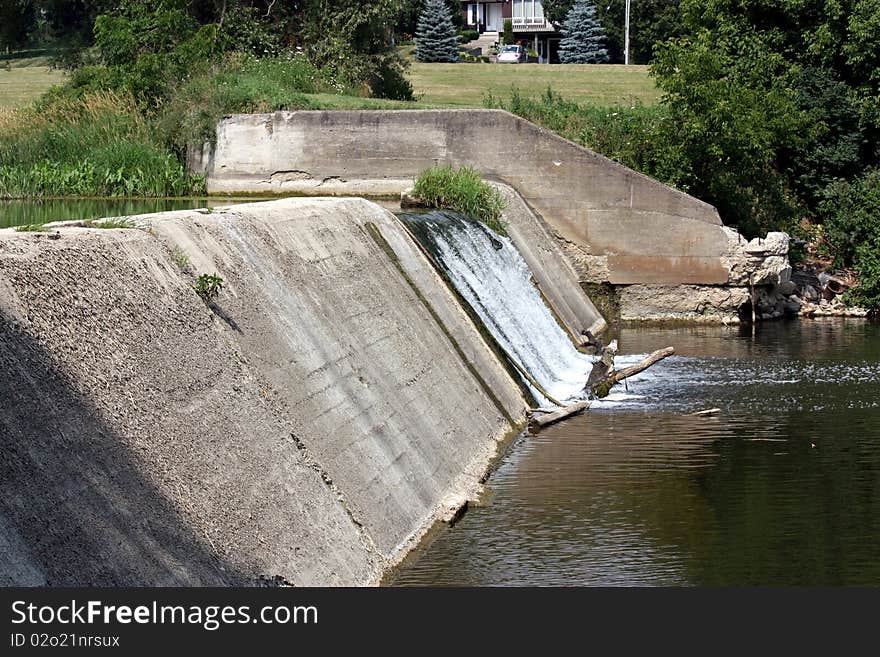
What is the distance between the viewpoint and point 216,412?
11.0 m

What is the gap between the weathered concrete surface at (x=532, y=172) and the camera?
93.8 ft

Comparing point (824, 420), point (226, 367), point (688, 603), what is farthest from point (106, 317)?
point (824, 420)

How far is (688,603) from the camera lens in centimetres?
1127

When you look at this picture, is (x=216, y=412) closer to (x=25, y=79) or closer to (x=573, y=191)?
(x=573, y=191)

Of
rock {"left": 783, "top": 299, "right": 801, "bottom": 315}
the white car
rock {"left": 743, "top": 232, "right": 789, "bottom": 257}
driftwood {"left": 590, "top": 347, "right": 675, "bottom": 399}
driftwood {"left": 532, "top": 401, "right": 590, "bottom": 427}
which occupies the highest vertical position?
the white car

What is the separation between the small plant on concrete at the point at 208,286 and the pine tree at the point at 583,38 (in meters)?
58.8

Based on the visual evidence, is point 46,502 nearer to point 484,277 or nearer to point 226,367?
point 226,367

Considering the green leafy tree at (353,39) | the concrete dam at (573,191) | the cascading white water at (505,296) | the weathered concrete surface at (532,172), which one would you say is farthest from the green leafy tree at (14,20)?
the cascading white water at (505,296)

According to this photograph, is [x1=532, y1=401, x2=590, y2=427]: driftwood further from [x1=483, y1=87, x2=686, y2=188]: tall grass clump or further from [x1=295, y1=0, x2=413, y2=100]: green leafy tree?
[x1=295, y1=0, x2=413, y2=100]: green leafy tree

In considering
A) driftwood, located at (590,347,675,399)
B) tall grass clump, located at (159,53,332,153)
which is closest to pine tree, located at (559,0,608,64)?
tall grass clump, located at (159,53,332,153)

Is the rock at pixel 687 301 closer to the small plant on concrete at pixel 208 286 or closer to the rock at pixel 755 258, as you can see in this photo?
the rock at pixel 755 258

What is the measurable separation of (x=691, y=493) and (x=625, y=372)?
23.4 ft

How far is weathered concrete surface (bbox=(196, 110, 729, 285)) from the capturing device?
2859 centimetres

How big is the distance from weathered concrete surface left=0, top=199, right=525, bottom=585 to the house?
65.2 metres
